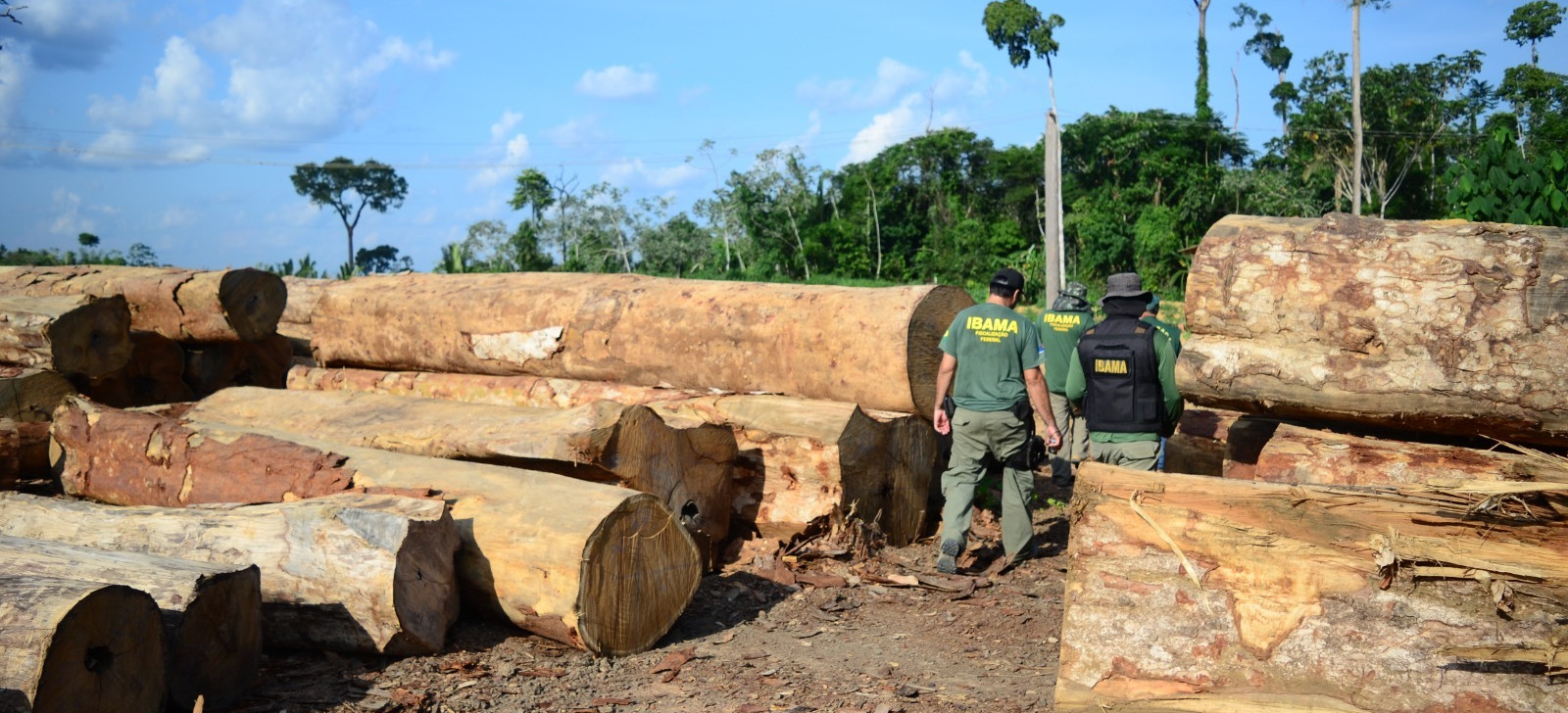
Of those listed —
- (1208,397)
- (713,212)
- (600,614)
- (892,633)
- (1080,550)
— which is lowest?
(892,633)

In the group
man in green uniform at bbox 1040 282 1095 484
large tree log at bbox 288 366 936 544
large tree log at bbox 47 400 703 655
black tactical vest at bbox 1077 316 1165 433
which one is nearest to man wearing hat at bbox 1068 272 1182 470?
black tactical vest at bbox 1077 316 1165 433

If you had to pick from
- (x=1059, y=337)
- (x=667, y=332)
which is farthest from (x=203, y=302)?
(x=1059, y=337)

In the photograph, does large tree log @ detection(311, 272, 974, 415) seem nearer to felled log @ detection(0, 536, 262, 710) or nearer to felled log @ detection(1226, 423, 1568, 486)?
felled log @ detection(1226, 423, 1568, 486)

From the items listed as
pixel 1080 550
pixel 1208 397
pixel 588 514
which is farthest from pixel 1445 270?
pixel 588 514

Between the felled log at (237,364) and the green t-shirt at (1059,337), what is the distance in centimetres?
661

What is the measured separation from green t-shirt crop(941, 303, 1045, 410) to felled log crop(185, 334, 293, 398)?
6368 millimetres

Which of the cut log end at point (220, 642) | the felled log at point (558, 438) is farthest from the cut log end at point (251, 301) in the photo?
the cut log end at point (220, 642)

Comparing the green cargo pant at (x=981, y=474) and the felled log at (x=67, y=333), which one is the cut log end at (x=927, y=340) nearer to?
the green cargo pant at (x=981, y=474)

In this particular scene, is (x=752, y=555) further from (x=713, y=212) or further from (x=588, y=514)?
(x=713, y=212)

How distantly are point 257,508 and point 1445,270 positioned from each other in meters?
5.14

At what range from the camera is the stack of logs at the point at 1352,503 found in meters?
3.25

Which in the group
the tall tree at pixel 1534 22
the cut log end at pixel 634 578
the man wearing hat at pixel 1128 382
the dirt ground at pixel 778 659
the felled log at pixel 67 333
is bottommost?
the dirt ground at pixel 778 659

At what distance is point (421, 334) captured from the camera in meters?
8.38

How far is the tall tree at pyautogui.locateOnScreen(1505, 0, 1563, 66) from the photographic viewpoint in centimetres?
2977
